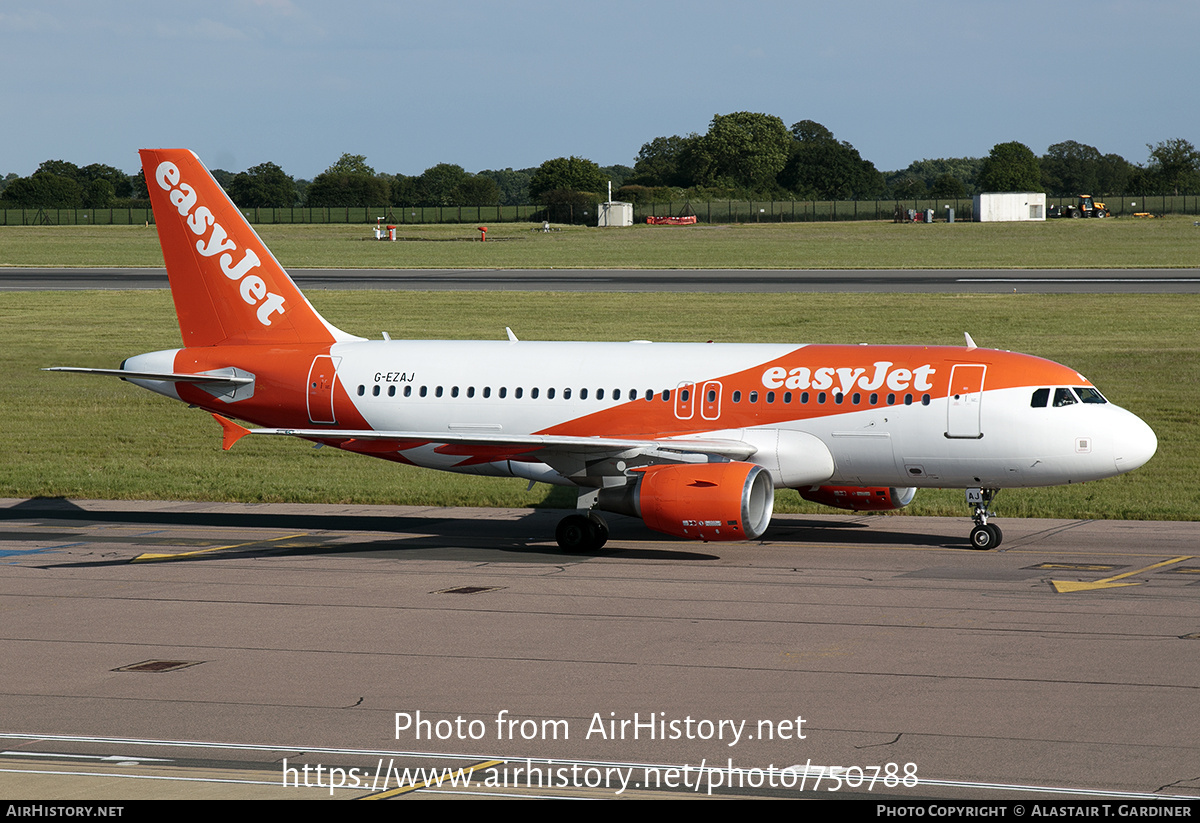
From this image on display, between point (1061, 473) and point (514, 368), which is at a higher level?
point (514, 368)

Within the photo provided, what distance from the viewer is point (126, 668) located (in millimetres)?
19375

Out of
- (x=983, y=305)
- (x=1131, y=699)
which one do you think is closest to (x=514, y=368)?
(x=1131, y=699)

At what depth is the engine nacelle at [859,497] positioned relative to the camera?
102ft

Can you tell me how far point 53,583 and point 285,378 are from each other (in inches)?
318

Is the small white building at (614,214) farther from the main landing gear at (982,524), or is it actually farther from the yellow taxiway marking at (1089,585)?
the yellow taxiway marking at (1089,585)

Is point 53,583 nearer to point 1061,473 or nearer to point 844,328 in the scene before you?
point 1061,473

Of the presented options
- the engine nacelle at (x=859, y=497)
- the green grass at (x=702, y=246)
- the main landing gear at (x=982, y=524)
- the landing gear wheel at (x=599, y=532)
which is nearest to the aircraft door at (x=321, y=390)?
the landing gear wheel at (x=599, y=532)

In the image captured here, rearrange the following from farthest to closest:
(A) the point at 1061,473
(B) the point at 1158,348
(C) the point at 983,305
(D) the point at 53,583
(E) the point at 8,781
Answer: (C) the point at 983,305 → (B) the point at 1158,348 → (A) the point at 1061,473 → (D) the point at 53,583 → (E) the point at 8,781

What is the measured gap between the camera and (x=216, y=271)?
33406 millimetres

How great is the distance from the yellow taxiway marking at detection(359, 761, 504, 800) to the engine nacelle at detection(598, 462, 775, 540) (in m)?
12.1

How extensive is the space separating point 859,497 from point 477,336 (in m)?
36.4

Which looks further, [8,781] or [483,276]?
[483,276]

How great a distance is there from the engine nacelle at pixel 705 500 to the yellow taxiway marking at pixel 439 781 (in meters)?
12.1
